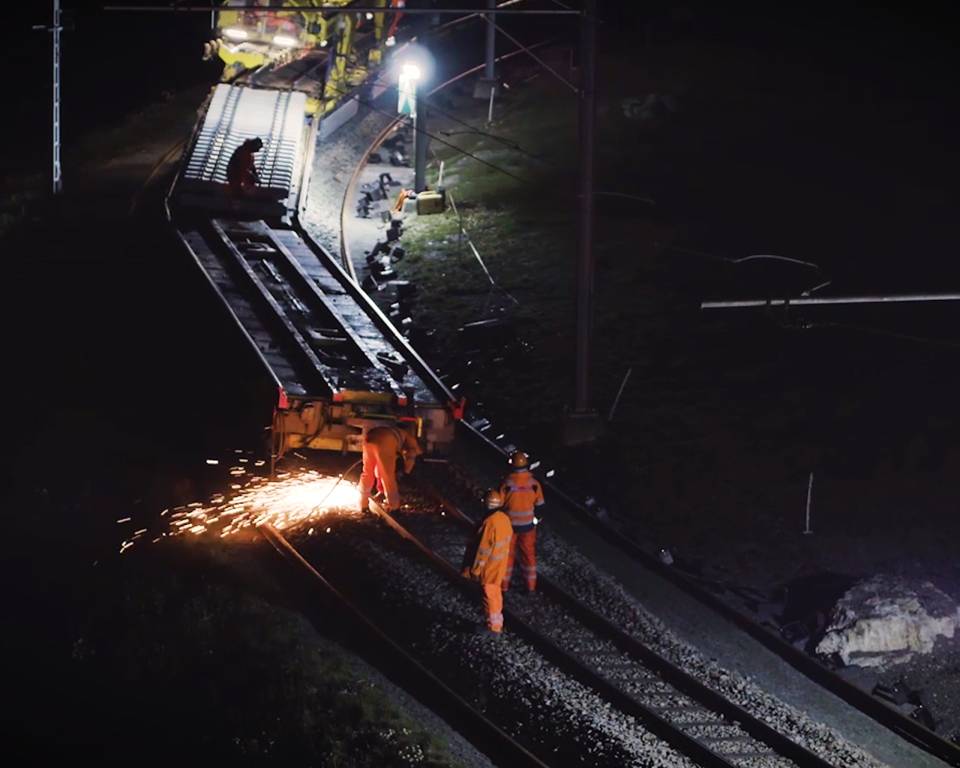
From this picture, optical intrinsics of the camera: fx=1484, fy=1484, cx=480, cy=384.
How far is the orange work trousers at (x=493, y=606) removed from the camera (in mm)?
14742

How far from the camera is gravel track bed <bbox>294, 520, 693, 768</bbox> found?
43.3 ft

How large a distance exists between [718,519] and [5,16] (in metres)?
39.5

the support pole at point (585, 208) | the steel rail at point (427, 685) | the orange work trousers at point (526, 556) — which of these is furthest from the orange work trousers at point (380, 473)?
the support pole at point (585, 208)

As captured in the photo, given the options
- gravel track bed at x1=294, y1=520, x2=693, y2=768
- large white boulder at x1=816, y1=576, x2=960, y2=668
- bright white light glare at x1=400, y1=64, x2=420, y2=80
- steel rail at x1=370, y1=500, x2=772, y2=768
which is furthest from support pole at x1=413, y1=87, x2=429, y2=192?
large white boulder at x1=816, y1=576, x2=960, y2=668

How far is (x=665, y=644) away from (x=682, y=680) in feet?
2.78

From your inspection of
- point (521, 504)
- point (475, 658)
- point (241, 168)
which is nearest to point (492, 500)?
point (521, 504)

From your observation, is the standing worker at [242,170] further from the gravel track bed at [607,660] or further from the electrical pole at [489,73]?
the gravel track bed at [607,660]

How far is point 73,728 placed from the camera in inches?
543

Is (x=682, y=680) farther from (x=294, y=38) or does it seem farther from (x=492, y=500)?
(x=294, y=38)

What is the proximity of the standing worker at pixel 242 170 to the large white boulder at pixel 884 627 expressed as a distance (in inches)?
583

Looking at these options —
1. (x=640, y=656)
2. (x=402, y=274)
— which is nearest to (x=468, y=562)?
(x=640, y=656)

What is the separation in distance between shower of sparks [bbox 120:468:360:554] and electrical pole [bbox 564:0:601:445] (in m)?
3.67

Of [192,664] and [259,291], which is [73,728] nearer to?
[192,664]

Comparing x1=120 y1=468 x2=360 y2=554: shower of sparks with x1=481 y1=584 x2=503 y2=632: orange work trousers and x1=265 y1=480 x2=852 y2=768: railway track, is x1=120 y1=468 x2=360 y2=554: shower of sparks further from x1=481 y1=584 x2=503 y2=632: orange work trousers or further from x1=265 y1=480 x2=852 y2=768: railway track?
x1=481 y1=584 x2=503 y2=632: orange work trousers
